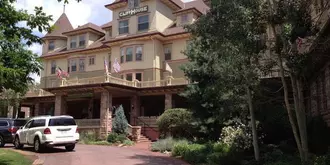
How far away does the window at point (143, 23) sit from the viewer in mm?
37312

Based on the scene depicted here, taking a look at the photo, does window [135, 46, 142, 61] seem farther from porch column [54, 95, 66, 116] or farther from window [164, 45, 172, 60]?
porch column [54, 95, 66, 116]

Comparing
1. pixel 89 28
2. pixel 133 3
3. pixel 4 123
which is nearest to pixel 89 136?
pixel 4 123

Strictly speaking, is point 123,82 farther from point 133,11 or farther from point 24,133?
point 24,133

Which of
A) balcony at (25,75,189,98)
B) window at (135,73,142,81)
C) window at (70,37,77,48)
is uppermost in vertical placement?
window at (70,37,77,48)

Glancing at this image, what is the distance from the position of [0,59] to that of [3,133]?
13.0m

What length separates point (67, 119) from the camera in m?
19.0

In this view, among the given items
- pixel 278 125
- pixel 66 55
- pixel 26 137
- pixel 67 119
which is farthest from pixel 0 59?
pixel 66 55

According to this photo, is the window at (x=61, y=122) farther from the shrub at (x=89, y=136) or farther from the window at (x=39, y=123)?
the shrub at (x=89, y=136)

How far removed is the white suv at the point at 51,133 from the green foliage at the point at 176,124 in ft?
25.2

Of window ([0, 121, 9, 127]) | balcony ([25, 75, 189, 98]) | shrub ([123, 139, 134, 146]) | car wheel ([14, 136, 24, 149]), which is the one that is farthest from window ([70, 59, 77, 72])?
car wheel ([14, 136, 24, 149])

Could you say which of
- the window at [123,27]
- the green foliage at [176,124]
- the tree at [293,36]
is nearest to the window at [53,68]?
the window at [123,27]

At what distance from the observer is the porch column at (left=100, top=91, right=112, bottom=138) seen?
98.0 feet

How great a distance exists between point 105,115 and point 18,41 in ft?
63.1

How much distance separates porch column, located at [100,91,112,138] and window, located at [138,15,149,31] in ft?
32.4
